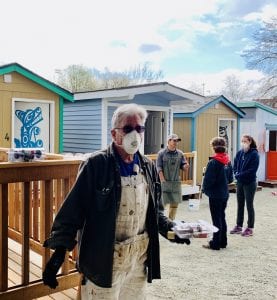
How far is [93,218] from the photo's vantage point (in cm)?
195

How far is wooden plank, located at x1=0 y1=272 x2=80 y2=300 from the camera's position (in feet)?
8.74

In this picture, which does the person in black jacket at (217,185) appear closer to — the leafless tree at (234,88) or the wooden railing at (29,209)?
the wooden railing at (29,209)

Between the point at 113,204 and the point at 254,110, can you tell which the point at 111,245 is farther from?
the point at 254,110

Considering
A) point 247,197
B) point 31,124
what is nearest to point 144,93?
point 31,124

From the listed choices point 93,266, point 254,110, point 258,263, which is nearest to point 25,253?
point 93,266

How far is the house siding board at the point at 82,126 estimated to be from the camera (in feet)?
29.0

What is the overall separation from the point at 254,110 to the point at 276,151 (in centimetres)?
181

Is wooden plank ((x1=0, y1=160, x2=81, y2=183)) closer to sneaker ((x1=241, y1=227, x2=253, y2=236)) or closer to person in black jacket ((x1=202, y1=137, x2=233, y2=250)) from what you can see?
person in black jacket ((x1=202, y1=137, x2=233, y2=250))

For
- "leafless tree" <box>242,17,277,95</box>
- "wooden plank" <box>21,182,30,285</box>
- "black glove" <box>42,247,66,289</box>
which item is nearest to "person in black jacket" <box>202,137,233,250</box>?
"wooden plank" <box>21,182,30,285</box>

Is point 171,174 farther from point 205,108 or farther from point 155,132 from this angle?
point 205,108

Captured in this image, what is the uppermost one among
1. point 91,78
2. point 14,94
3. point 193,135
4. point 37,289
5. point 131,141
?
point 91,78

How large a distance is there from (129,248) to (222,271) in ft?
9.01

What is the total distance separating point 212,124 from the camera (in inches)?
455

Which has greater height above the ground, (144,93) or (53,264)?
(144,93)
